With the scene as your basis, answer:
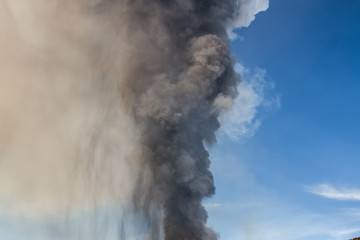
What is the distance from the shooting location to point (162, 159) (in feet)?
197

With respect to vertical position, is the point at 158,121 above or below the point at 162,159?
above

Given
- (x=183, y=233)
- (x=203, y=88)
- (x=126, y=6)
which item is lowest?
(x=183, y=233)

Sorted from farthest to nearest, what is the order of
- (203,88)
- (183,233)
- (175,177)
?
(203,88) → (175,177) → (183,233)

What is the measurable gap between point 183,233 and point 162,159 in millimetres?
12385

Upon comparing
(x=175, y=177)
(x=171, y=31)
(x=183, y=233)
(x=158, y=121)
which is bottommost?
(x=183, y=233)

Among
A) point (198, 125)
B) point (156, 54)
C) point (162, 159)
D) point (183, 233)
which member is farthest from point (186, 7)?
point (183, 233)

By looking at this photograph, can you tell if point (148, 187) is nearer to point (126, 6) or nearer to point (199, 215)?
point (199, 215)

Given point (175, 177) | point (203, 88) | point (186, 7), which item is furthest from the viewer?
point (186, 7)

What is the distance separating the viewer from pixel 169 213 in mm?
57469

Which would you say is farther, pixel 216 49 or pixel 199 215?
pixel 216 49

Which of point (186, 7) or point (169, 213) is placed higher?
point (186, 7)

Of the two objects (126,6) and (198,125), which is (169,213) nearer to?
(198,125)

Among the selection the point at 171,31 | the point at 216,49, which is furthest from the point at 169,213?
the point at 171,31

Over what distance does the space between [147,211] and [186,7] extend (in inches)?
1484
